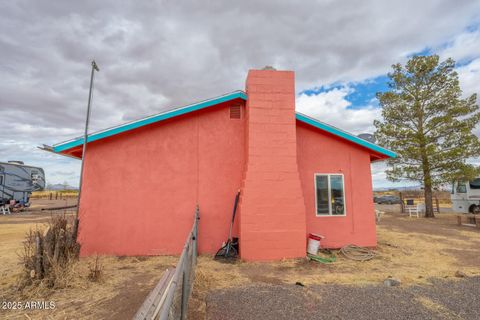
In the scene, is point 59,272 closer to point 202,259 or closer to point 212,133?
point 202,259

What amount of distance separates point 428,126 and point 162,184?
56.0ft

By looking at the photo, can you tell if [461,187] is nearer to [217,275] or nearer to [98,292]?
[217,275]

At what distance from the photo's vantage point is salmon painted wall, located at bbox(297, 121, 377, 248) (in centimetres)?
848

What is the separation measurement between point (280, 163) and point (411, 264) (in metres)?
Answer: 4.26

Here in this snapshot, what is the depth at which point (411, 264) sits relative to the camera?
6852 mm

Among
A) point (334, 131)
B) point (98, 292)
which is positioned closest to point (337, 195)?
point (334, 131)

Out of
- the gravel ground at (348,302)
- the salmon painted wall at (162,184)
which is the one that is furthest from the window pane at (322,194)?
the gravel ground at (348,302)

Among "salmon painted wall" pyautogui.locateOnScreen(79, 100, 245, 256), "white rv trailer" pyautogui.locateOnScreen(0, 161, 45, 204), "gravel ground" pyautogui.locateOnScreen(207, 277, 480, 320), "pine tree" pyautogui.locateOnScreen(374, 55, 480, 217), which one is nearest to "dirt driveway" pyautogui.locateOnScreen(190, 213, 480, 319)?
"gravel ground" pyautogui.locateOnScreen(207, 277, 480, 320)

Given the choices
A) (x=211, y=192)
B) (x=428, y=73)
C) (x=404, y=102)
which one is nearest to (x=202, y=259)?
(x=211, y=192)

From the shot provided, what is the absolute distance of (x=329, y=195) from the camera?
866 cm

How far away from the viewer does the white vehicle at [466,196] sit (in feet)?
55.5

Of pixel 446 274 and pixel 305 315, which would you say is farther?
pixel 446 274

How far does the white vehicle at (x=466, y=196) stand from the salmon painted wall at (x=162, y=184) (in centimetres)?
1726

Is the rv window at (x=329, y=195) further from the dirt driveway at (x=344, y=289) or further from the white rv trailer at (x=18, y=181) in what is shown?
the white rv trailer at (x=18, y=181)
